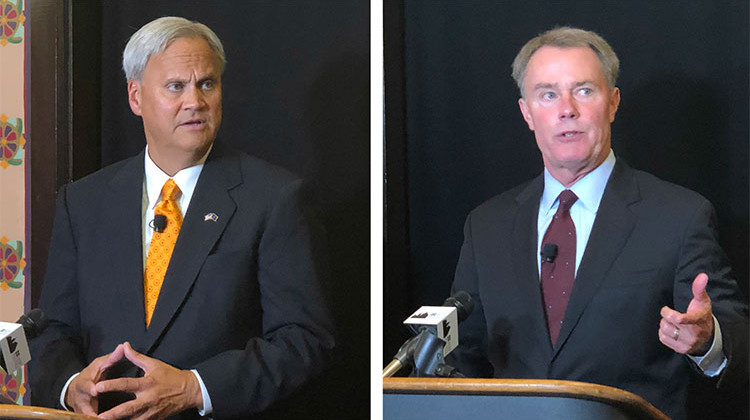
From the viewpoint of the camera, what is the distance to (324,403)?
2.08 meters

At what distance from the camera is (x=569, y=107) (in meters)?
1.94

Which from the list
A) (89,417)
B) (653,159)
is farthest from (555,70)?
(89,417)

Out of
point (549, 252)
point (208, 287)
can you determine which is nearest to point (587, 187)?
point (549, 252)

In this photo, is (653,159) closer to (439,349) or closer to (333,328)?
(439,349)

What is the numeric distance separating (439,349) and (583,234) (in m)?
0.40

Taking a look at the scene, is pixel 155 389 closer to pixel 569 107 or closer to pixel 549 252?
pixel 549 252

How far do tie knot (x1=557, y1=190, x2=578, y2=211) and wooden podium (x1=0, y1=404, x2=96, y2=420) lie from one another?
1130 mm

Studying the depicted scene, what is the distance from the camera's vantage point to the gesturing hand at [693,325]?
71.6 inches

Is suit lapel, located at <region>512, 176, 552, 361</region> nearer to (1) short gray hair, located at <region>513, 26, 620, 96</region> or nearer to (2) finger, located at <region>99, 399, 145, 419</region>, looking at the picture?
(1) short gray hair, located at <region>513, 26, 620, 96</region>

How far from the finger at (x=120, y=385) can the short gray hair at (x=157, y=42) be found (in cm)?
68

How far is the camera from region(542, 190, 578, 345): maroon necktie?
1947 mm

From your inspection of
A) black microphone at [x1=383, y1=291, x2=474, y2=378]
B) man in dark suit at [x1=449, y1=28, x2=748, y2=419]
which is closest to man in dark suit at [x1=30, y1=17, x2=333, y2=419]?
black microphone at [x1=383, y1=291, x2=474, y2=378]

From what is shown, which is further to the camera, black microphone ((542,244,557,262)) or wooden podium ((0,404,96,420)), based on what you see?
black microphone ((542,244,557,262))

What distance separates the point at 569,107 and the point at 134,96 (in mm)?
972
